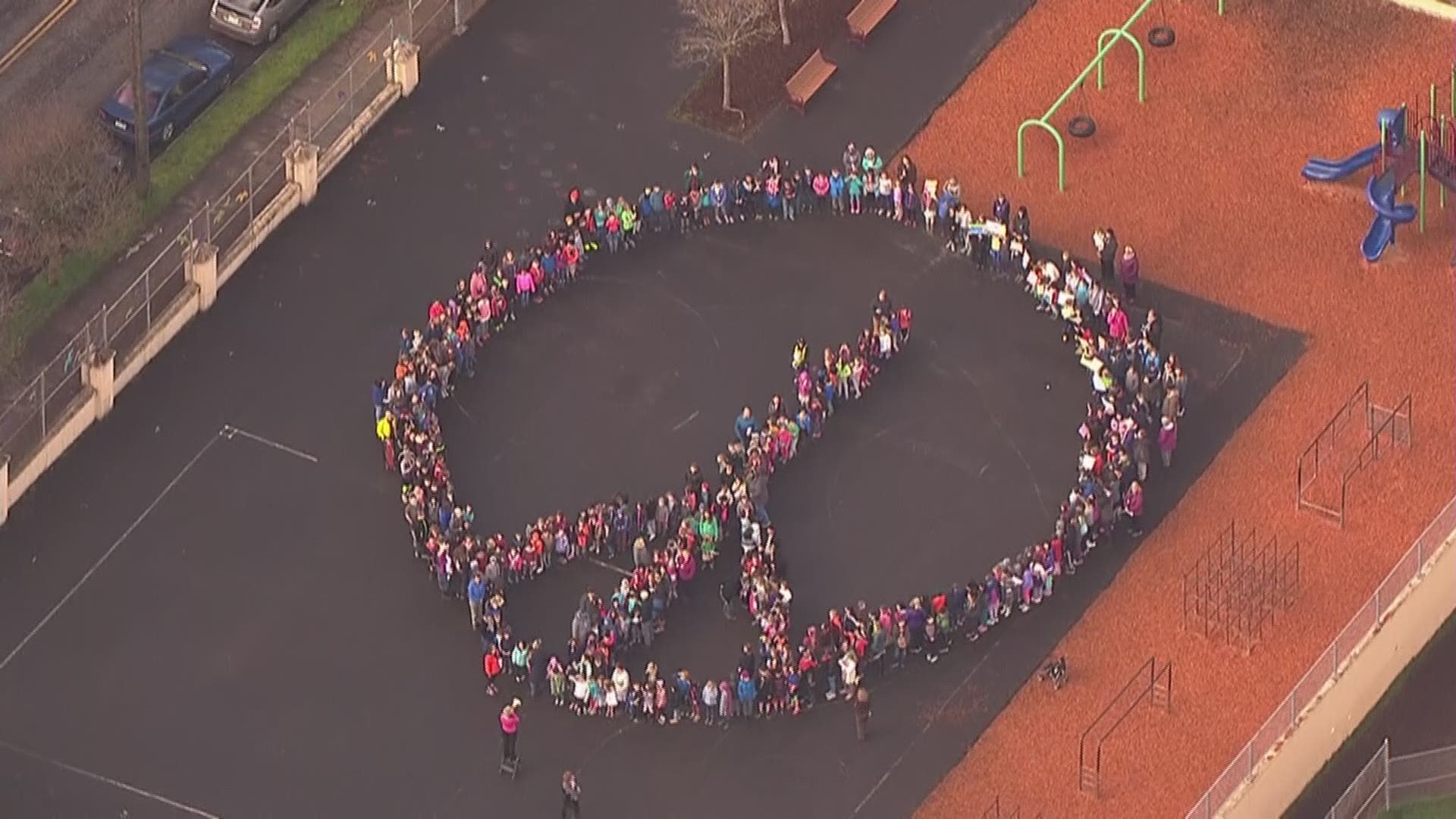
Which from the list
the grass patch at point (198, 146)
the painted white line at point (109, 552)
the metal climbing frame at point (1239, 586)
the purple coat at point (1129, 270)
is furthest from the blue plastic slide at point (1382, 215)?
the painted white line at point (109, 552)

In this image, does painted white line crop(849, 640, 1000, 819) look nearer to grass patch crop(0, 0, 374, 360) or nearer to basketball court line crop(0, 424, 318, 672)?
basketball court line crop(0, 424, 318, 672)

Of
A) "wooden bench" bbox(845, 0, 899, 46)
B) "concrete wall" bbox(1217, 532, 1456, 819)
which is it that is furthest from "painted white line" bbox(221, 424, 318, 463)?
"concrete wall" bbox(1217, 532, 1456, 819)

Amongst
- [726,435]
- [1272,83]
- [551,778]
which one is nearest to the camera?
[551,778]

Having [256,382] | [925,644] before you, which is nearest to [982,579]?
[925,644]

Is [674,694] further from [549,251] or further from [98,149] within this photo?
[98,149]

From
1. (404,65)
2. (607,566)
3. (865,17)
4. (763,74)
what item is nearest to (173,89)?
(404,65)

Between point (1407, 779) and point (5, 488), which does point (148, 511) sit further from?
point (1407, 779)
